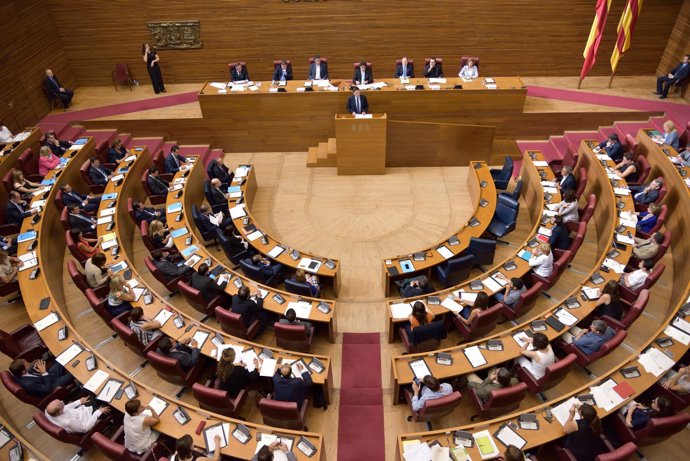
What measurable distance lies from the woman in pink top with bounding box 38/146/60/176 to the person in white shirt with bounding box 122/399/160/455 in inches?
309

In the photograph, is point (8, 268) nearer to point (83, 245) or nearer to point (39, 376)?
point (83, 245)

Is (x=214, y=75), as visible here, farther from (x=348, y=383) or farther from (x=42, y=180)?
(x=348, y=383)

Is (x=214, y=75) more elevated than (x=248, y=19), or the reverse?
(x=248, y=19)

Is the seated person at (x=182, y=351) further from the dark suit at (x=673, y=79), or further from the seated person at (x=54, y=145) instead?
the dark suit at (x=673, y=79)

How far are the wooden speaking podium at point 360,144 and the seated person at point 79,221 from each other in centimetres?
611

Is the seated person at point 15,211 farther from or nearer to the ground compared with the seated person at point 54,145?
nearer to the ground

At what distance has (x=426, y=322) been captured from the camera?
24.2 ft

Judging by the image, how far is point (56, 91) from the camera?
1366 centimetres

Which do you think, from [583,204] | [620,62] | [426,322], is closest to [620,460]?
[426,322]

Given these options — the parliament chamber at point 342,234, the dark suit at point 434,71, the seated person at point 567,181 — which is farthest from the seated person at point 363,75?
the seated person at point 567,181

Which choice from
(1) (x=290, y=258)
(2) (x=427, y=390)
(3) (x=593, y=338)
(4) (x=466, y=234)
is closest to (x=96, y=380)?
(1) (x=290, y=258)

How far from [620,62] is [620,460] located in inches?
527

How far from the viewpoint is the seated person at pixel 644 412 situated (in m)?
5.67

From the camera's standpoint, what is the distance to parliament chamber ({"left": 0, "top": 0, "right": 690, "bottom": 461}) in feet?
20.6
